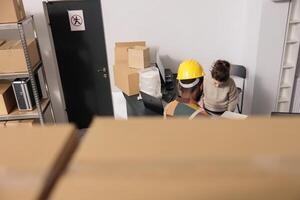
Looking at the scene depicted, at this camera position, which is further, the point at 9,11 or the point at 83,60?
the point at 83,60

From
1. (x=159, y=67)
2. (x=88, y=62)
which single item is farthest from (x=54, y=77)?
(x=159, y=67)

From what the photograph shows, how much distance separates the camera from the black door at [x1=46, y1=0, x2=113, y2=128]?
357 centimetres

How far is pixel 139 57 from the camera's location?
327 centimetres

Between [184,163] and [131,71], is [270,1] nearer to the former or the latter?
[131,71]

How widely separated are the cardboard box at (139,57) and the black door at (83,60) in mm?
562

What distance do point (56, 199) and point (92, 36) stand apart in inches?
127

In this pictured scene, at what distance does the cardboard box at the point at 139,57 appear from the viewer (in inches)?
128

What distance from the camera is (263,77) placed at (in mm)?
3514

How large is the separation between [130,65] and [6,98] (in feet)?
4.49

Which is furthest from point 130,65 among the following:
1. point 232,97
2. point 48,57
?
point 232,97

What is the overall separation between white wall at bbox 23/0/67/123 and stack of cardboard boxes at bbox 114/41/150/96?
84 cm

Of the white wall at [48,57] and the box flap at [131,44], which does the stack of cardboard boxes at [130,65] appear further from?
the white wall at [48,57]

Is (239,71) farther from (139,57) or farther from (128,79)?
(128,79)

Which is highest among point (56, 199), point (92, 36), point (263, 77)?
point (56, 199)
